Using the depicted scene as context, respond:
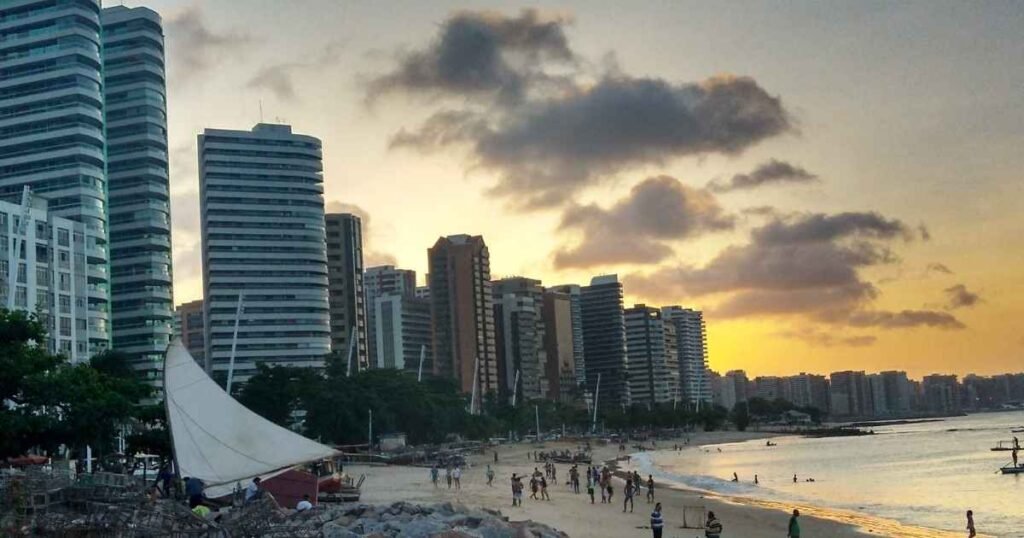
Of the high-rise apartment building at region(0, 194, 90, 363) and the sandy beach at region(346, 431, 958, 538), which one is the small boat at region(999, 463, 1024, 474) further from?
the high-rise apartment building at region(0, 194, 90, 363)

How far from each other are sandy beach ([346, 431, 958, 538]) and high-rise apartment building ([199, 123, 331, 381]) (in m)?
95.5

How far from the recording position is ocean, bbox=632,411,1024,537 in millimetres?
54406

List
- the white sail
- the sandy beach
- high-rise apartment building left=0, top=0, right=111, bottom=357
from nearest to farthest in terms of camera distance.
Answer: the white sail, the sandy beach, high-rise apartment building left=0, top=0, right=111, bottom=357

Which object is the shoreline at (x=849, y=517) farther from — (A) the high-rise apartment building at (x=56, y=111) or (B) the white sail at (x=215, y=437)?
(A) the high-rise apartment building at (x=56, y=111)

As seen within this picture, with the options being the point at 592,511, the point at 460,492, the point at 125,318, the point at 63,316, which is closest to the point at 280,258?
the point at 125,318

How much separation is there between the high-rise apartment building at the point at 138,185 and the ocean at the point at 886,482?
211ft

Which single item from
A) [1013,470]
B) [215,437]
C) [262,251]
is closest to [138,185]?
[262,251]

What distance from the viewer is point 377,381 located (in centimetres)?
12644

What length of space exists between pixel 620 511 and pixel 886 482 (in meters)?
37.0

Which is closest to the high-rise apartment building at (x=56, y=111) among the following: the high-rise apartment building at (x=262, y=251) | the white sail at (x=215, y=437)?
the high-rise apartment building at (x=262, y=251)

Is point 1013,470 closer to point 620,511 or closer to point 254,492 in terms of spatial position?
point 620,511

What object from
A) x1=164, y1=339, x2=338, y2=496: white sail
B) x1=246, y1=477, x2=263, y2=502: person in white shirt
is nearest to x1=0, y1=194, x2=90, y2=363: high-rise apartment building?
x1=164, y1=339, x2=338, y2=496: white sail

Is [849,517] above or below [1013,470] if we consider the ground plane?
above

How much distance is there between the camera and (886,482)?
7875cm
